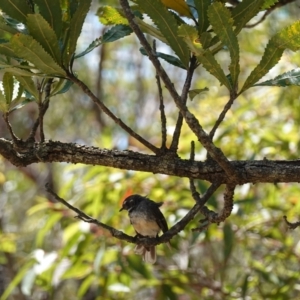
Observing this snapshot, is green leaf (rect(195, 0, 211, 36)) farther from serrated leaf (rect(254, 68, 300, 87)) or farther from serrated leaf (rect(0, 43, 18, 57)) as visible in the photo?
serrated leaf (rect(0, 43, 18, 57))

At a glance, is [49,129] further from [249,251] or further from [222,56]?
[249,251]

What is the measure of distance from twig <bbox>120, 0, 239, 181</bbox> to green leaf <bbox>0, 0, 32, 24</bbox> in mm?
262

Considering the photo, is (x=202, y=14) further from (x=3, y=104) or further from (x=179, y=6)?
(x=3, y=104)

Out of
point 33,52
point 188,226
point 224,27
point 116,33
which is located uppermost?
point 188,226

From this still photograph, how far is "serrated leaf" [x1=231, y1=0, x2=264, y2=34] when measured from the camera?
1.20 metres

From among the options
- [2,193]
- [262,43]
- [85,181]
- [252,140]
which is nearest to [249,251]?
[252,140]

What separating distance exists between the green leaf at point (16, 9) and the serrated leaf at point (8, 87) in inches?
4.8

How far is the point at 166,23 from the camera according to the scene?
3.91ft

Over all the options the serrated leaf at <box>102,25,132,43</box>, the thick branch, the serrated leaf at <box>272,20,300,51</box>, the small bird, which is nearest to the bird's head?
the small bird

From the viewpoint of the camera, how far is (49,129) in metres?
5.21

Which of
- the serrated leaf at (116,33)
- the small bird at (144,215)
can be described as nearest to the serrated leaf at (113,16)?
the serrated leaf at (116,33)

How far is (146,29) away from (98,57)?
387cm

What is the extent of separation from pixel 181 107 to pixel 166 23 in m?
0.23

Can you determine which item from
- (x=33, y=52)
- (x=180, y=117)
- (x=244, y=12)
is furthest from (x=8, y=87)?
(x=244, y=12)
